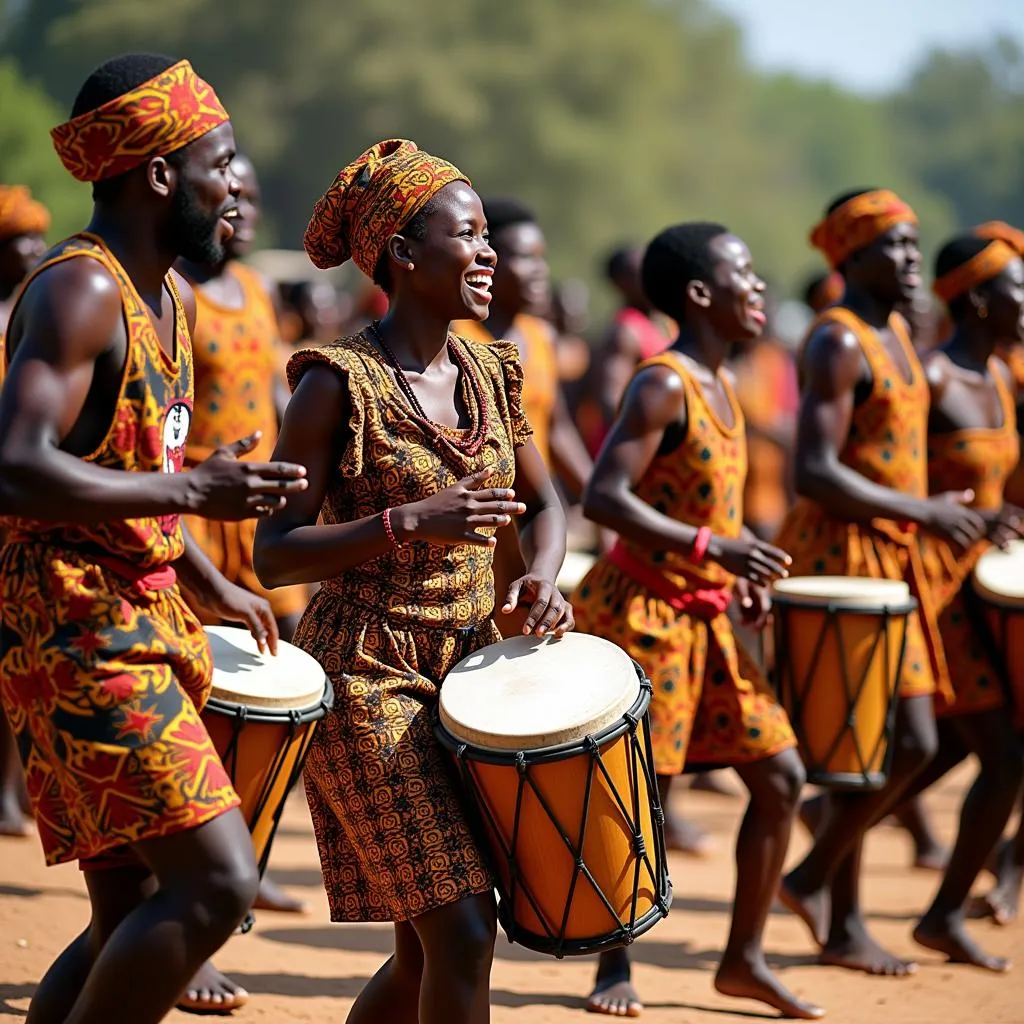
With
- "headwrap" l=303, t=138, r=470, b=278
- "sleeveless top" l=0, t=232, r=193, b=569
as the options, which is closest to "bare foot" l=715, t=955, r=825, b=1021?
"headwrap" l=303, t=138, r=470, b=278

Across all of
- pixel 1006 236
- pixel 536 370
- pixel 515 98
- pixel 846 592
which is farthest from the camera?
pixel 515 98

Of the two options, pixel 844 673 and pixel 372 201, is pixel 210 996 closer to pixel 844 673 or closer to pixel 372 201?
pixel 844 673

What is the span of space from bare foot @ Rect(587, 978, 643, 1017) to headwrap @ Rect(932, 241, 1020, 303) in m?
3.05

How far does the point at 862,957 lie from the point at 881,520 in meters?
1.52

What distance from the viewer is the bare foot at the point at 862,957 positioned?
244 inches

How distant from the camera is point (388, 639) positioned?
13.3 feet

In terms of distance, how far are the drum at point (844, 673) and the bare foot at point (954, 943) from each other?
80 centimetres

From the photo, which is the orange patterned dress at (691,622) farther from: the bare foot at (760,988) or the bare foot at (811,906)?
the bare foot at (811,906)

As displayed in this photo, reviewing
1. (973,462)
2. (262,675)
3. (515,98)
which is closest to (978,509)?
(973,462)

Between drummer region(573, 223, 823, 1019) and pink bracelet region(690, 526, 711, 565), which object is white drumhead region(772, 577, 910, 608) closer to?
drummer region(573, 223, 823, 1019)

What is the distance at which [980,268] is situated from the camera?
6.98 metres

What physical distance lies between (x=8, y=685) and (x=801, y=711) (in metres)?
3.17

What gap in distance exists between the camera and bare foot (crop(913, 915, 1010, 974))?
638 centimetres

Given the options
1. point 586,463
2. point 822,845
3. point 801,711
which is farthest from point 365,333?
point 586,463
